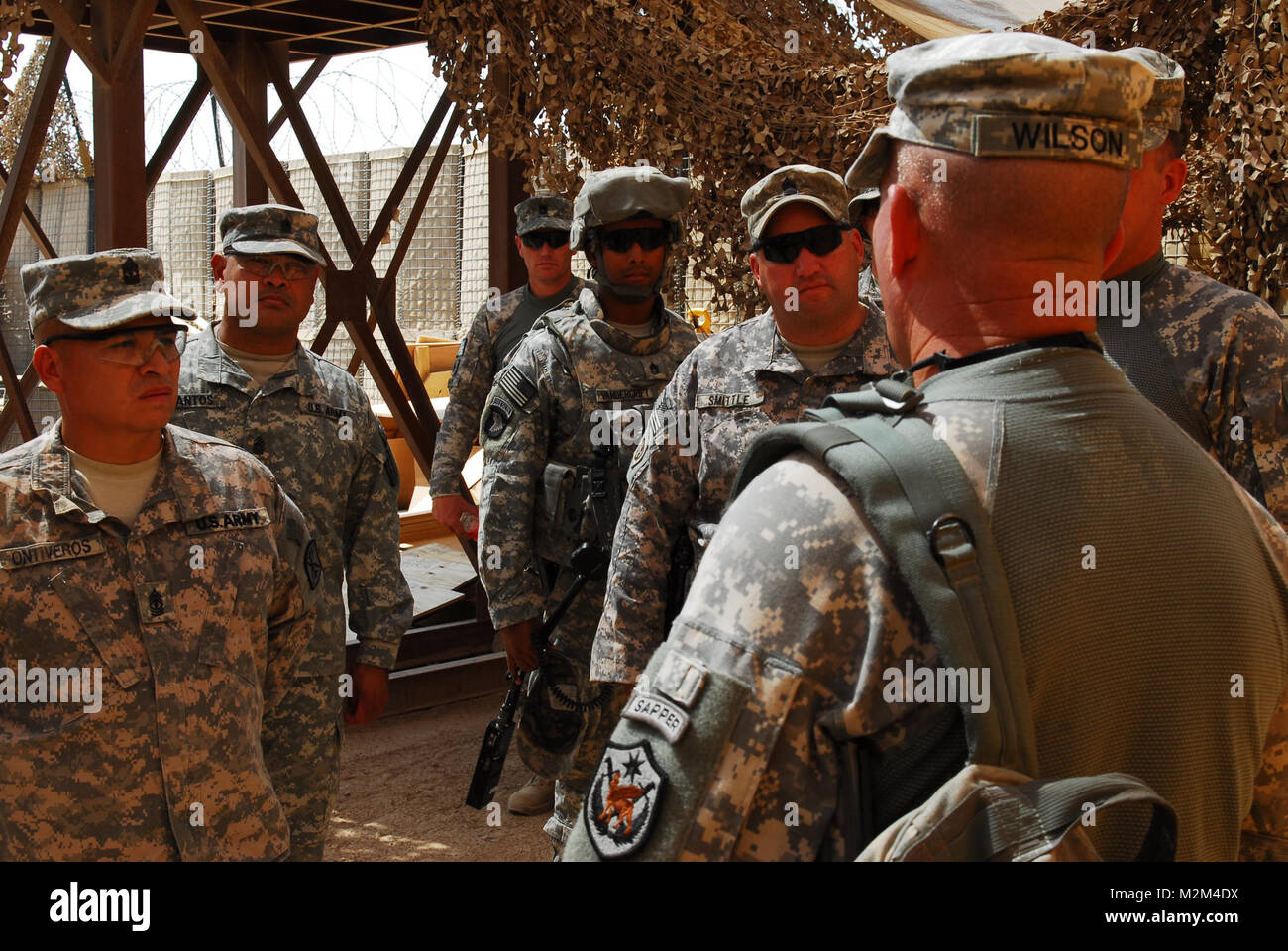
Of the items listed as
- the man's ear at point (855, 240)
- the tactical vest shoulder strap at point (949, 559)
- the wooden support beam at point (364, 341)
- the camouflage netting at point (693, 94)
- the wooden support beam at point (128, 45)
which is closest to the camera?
the tactical vest shoulder strap at point (949, 559)

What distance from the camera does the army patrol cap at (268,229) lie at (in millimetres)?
3574

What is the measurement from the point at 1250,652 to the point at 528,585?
2.85 metres

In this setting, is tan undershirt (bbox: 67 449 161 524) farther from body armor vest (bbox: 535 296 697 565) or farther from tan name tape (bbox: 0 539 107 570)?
body armor vest (bbox: 535 296 697 565)

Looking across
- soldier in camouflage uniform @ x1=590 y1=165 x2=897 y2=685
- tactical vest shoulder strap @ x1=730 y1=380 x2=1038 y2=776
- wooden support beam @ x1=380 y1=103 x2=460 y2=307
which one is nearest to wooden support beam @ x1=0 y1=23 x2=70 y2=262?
wooden support beam @ x1=380 y1=103 x2=460 y2=307

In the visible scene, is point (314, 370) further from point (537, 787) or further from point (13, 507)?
point (537, 787)

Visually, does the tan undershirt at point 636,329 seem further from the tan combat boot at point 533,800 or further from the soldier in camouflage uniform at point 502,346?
the tan combat boot at point 533,800

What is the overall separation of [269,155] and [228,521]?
11.0ft

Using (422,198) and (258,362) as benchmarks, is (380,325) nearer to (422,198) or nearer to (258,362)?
(422,198)

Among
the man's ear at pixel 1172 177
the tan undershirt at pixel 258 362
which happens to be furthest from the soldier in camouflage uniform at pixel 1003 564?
the tan undershirt at pixel 258 362

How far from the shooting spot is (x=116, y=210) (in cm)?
474

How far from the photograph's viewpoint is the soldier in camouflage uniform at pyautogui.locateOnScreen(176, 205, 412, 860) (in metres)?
3.41

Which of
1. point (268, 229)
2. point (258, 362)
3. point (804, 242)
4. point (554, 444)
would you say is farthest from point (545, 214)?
point (804, 242)

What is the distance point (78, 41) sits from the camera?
15.1 ft

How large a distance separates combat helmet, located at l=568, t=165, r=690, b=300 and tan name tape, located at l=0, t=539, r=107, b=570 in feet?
6.23
